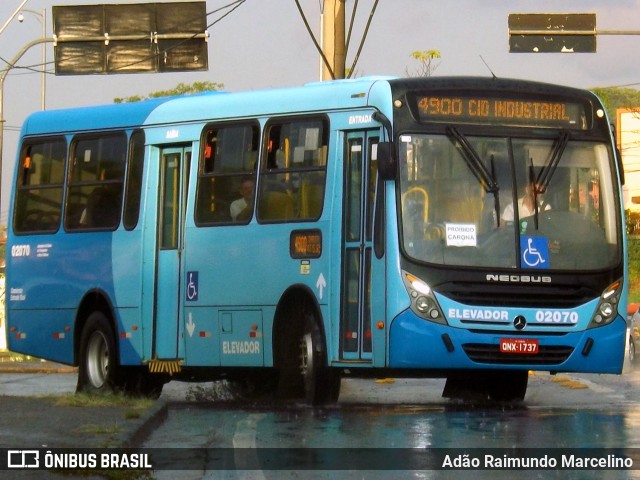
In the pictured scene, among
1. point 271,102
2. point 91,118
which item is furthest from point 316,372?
point 91,118

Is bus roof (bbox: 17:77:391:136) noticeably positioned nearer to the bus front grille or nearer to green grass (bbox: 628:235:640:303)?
the bus front grille

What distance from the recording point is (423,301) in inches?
593

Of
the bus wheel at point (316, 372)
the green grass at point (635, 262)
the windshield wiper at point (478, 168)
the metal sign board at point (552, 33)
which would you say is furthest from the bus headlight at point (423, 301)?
the green grass at point (635, 262)

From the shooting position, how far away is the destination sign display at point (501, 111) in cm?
1552

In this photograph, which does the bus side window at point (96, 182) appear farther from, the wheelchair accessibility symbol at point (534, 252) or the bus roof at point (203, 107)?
the wheelchair accessibility symbol at point (534, 252)

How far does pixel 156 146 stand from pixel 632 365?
42.5 feet

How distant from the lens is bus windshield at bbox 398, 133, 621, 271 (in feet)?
49.9

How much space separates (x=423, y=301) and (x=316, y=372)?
4.83 feet

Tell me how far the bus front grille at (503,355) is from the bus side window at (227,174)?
3.19m

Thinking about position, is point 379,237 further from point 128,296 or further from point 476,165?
point 128,296

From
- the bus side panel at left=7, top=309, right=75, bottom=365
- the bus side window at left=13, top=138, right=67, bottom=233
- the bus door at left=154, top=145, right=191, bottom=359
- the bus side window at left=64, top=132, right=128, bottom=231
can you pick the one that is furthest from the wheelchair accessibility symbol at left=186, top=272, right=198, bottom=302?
the bus side window at left=13, top=138, right=67, bottom=233

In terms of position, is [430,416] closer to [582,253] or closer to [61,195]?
[582,253]

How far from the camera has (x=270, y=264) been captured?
16688mm

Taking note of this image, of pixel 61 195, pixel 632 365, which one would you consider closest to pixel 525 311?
pixel 61 195
